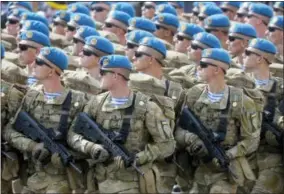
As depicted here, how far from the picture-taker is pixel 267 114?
47.9 ft

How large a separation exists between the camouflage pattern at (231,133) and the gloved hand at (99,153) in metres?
1.12

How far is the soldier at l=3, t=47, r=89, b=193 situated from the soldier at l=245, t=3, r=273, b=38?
6028 millimetres

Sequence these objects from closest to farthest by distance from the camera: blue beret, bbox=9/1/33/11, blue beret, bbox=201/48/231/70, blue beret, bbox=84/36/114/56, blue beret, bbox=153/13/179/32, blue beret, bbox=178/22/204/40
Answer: blue beret, bbox=201/48/231/70
blue beret, bbox=84/36/114/56
blue beret, bbox=178/22/204/40
blue beret, bbox=153/13/179/32
blue beret, bbox=9/1/33/11

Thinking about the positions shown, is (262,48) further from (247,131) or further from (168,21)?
(168,21)

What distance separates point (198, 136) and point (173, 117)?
0.36m

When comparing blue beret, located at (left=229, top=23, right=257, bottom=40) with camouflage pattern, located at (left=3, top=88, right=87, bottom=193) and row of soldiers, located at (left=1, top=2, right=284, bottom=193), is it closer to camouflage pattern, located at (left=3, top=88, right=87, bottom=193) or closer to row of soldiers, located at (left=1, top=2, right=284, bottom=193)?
row of soldiers, located at (left=1, top=2, right=284, bottom=193)

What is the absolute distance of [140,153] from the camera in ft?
43.0

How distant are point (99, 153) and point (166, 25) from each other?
5.14 meters

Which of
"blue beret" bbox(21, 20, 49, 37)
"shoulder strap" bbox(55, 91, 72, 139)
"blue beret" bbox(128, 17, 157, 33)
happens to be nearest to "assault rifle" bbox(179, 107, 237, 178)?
"shoulder strap" bbox(55, 91, 72, 139)

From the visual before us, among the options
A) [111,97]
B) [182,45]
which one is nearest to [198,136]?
[111,97]

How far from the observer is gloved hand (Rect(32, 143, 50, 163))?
43.6ft

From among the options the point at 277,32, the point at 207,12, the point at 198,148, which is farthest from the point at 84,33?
the point at 207,12

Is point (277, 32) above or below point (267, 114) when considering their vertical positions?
above

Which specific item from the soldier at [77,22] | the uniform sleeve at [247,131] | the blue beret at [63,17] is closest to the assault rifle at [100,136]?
the uniform sleeve at [247,131]
